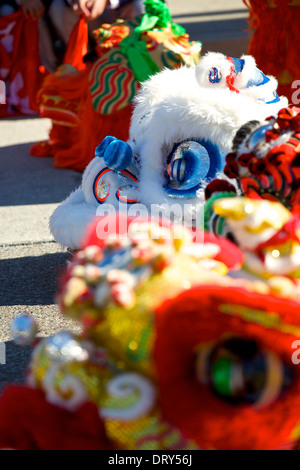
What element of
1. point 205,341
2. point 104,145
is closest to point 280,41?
point 104,145

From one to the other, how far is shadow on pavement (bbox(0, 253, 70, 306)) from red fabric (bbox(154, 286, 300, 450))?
52.6 inches

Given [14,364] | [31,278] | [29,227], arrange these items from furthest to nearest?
[29,227] → [31,278] → [14,364]

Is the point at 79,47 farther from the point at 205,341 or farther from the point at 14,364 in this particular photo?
the point at 205,341

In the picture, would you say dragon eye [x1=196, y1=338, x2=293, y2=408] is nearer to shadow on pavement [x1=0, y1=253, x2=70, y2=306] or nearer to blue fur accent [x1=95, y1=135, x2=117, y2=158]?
blue fur accent [x1=95, y1=135, x2=117, y2=158]

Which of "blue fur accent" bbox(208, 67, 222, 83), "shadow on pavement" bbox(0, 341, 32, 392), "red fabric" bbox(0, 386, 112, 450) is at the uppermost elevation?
"blue fur accent" bbox(208, 67, 222, 83)

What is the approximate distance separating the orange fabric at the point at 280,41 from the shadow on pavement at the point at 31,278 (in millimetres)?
1384

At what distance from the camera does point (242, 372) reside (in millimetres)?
1126

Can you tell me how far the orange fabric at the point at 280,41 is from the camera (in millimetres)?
3287

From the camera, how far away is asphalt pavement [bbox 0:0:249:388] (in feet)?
7.36

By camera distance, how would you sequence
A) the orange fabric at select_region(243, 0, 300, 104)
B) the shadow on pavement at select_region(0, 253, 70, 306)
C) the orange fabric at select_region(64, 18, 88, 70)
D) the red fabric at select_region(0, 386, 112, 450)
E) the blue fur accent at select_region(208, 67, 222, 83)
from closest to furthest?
the red fabric at select_region(0, 386, 112, 450) < the blue fur accent at select_region(208, 67, 222, 83) < the shadow on pavement at select_region(0, 253, 70, 306) < the orange fabric at select_region(243, 0, 300, 104) < the orange fabric at select_region(64, 18, 88, 70)

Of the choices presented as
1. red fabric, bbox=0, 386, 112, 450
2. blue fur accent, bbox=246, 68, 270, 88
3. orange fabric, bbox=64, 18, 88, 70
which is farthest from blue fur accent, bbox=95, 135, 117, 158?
orange fabric, bbox=64, 18, 88, 70

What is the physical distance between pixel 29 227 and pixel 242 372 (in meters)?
2.30
